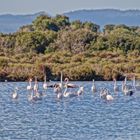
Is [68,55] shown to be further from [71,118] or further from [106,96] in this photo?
[71,118]

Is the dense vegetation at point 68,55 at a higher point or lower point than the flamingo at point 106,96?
higher

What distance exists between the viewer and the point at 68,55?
7938 cm

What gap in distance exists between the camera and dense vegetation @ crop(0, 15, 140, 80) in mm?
66125

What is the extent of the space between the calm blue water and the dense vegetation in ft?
62.9

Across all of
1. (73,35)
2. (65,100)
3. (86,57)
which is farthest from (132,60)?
(65,100)

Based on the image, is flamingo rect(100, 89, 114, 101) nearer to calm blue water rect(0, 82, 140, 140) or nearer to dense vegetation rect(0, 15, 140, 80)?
calm blue water rect(0, 82, 140, 140)

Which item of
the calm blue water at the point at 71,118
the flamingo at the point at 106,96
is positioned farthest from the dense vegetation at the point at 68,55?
the flamingo at the point at 106,96

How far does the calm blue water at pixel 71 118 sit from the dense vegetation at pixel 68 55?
19.2m

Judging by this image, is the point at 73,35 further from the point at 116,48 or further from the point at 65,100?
the point at 65,100

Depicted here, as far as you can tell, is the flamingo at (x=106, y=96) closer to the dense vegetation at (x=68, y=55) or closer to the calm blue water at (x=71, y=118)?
the calm blue water at (x=71, y=118)

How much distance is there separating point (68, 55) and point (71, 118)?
46.2 m

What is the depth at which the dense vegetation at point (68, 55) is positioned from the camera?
217ft

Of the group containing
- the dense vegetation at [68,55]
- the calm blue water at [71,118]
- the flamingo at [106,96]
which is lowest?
the calm blue water at [71,118]

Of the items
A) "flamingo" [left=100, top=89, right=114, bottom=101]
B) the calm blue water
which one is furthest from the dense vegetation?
"flamingo" [left=100, top=89, right=114, bottom=101]
